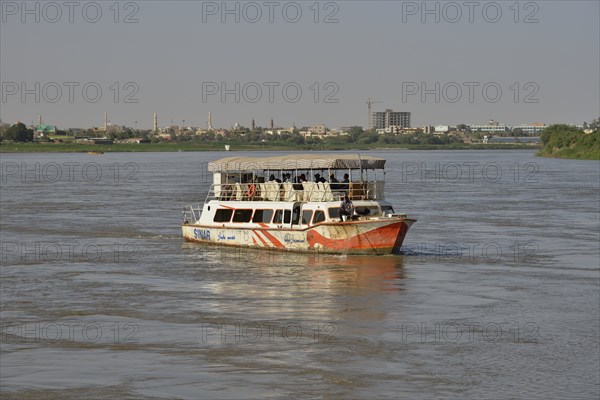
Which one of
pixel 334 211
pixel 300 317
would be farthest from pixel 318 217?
pixel 300 317

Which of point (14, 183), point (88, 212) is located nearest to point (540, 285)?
point (88, 212)

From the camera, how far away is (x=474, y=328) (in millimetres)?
30734

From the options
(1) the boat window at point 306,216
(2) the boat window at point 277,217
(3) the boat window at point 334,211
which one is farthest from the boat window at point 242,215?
(3) the boat window at point 334,211

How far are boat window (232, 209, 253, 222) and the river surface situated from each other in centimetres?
156

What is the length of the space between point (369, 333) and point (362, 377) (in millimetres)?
4993

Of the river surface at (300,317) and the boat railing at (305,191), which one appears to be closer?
the river surface at (300,317)

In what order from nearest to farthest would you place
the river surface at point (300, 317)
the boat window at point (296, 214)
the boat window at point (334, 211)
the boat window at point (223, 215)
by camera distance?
the river surface at point (300, 317)
the boat window at point (334, 211)
the boat window at point (296, 214)
the boat window at point (223, 215)

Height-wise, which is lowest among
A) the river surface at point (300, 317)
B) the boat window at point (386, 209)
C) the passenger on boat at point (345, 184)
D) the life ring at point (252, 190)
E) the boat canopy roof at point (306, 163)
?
the river surface at point (300, 317)

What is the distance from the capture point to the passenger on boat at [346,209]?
44000mm

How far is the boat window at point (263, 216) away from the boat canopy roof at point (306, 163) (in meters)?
2.05

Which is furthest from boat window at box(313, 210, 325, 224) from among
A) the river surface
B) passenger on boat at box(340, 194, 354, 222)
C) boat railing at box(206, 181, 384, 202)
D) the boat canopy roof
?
the boat canopy roof

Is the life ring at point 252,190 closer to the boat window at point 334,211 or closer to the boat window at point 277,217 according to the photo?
the boat window at point 277,217

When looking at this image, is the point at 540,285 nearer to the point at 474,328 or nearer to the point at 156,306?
the point at 474,328

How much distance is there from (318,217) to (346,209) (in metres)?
1.69
